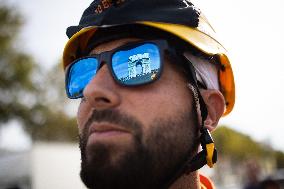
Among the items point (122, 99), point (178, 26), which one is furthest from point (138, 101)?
point (178, 26)

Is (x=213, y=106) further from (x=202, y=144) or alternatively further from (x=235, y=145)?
(x=235, y=145)

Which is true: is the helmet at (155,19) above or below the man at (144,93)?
above

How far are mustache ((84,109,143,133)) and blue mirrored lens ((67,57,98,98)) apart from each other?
1.06 ft

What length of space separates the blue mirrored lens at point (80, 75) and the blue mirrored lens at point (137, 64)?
0.54 feet

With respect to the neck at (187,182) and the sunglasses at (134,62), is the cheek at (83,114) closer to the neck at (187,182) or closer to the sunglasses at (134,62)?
the sunglasses at (134,62)

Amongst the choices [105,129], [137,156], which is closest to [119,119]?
[105,129]

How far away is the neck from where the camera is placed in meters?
2.06

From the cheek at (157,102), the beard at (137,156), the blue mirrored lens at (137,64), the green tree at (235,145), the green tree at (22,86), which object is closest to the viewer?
the beard at (137,156)

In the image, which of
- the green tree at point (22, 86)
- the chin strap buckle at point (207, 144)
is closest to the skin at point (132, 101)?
the chin strap buckle at point (207, 144)

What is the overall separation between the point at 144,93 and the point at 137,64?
0.19m

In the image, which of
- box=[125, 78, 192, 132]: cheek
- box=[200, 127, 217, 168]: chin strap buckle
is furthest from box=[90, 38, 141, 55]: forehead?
box=[200, 127, 217, 168]: chin strap buckle

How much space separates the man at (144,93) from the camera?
179 cm

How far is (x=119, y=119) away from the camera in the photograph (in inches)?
72.1

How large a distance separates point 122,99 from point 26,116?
23441 millimetres
